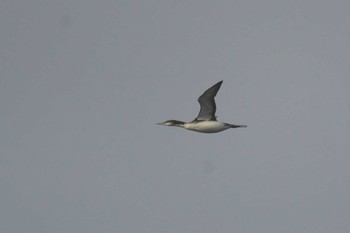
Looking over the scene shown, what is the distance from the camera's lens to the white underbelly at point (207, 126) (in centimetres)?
5359

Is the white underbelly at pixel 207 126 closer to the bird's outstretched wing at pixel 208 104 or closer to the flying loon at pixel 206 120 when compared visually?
the flying loon at pixel 206 120

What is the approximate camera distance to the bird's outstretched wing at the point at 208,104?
53.7 meters

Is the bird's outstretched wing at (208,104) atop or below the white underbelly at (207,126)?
atop

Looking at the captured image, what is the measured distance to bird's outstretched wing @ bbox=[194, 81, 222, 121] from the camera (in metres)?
53.7

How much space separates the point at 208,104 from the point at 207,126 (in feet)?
7.81

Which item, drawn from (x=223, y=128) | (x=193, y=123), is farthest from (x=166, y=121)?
(x=223, y=128)

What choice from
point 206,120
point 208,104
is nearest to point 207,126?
point 206,120

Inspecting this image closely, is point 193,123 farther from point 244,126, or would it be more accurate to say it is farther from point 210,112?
point 244,126

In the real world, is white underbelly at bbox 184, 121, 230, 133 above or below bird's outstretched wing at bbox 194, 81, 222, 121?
below

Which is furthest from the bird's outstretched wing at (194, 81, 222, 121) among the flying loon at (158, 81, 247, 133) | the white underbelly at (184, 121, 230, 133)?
the white underbelly at (184, 121, 230, 133)

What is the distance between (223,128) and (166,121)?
6524 mm

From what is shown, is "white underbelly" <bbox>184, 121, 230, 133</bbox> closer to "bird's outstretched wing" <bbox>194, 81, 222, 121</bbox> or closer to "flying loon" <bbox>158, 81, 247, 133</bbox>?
"flying loon" <bbox>158, 81, 247, 133</bbox>

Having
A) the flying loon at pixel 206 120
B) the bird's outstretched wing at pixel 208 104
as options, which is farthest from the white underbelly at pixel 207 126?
the bird's outstretched wing at pixel 208 104

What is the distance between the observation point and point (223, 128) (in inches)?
2109
